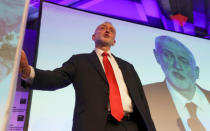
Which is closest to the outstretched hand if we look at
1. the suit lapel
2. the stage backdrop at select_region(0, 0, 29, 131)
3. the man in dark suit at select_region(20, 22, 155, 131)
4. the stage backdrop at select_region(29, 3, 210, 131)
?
the man in dark suit at select_region(20, 22, 155, 131)

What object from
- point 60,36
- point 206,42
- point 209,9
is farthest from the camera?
point 209,9

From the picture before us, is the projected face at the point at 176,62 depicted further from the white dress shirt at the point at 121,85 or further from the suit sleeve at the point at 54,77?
the suit sleeve at the point at 54,77

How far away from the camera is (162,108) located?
1.92 m

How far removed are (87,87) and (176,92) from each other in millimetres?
1266

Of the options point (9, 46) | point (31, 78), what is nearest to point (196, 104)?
point (31, 78)

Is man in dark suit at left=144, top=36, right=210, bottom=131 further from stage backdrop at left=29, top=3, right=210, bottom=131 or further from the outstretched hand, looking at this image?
the outstretched hand

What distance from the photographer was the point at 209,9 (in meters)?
3.00

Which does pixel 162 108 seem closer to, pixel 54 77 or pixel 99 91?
pixel 99 91

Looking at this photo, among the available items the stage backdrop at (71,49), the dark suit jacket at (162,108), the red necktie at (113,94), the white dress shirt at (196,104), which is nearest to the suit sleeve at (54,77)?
the red necktie at (113,94)

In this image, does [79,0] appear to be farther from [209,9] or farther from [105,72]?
[209,9]

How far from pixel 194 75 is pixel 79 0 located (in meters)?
1.44

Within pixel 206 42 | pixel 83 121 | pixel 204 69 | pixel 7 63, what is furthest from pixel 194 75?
pixel 7 63

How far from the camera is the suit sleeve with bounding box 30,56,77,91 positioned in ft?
3.09

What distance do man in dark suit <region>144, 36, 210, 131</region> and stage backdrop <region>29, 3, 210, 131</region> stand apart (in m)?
0.07
